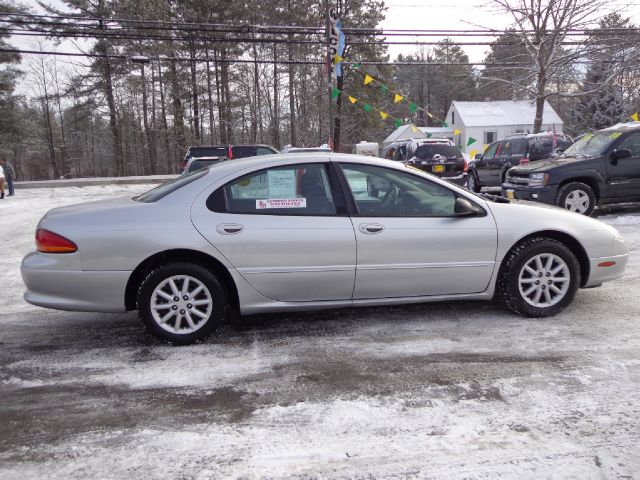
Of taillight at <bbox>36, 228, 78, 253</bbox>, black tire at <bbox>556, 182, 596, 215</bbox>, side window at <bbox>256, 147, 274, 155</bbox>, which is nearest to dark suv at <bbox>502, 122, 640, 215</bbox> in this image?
black tire at <bbox>556, 182, 596, 215</bbox>

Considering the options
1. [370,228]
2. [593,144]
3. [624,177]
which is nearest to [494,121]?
[593,144]

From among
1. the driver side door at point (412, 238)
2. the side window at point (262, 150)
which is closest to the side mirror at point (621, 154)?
the driver side door at point (412, 238)

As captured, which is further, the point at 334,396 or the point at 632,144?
the point at 632,144

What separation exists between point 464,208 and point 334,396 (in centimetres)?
196

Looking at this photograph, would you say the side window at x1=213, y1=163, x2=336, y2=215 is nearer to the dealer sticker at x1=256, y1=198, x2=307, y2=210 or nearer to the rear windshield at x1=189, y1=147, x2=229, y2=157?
the dealer sticker at x1=256, y1=198, x2=307, y2=210

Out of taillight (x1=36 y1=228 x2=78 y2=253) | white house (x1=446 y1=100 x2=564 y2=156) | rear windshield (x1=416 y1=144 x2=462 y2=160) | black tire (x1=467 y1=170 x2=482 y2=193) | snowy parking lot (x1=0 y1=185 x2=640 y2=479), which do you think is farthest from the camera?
white house (x1=446 y1=100 x2=564 y2=156)

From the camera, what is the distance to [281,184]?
13.2 feet

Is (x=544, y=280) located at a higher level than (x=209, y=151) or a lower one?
lower

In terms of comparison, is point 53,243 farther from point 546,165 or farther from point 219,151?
point 219,151

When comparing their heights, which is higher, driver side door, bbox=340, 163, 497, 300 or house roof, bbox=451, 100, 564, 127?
house roof, bbox=451, 100, 564, 127

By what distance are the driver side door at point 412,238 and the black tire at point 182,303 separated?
3.81 feet

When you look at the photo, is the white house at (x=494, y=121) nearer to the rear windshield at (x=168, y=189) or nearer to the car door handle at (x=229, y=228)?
the rear windshield at (x=168, y=189)

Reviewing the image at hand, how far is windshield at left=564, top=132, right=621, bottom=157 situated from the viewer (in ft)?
31.0

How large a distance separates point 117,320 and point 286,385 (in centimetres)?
215
